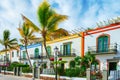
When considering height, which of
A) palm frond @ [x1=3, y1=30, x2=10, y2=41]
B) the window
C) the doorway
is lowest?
the doorway

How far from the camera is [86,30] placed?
116ft

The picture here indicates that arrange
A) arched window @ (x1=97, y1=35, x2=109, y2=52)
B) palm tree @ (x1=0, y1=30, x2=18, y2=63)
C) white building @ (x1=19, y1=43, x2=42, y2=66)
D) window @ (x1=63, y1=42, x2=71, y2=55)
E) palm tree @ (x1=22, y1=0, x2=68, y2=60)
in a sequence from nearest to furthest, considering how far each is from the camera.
Result: palm tree @ (x1=22, y1=0, x2=68, y2=60), arched window @ (x1=97, y1=35, x2=109, y2=52), window @ (x1=63, y1=42, x2=71, y2=55), white building @ (x1=19, y1=43, x2=42, y2=66), palm tree @ (x1=0, y1=30, x2=18, y2=63)

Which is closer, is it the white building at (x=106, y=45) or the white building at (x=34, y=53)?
the white building at (x=106, y=45)

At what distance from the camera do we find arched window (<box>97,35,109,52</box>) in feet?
106

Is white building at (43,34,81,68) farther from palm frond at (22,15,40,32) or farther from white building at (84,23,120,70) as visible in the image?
palm frond at (22,15,40,32)

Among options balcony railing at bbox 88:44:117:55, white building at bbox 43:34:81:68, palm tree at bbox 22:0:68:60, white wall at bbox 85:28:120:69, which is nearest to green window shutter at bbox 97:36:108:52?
balcony railing at bbox 88:44:117:55

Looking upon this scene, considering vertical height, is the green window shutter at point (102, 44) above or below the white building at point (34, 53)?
above

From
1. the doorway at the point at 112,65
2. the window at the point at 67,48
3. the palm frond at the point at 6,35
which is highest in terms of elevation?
the palm frond at the point at 6,35

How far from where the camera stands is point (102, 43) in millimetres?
33062

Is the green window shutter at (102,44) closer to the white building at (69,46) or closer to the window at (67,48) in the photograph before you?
the white building at (69,46)

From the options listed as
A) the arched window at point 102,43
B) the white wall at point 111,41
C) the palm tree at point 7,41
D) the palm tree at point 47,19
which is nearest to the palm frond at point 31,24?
the palm tree at point 47,19

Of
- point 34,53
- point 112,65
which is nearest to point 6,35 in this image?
point 34,53

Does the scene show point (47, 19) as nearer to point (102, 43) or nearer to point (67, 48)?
point (102, 43)

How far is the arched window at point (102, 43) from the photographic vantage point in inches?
1273
